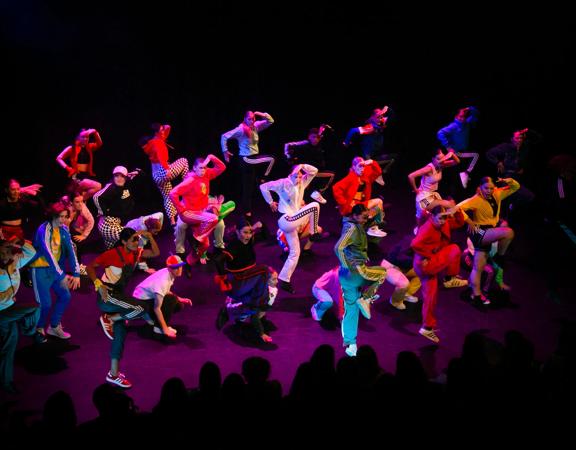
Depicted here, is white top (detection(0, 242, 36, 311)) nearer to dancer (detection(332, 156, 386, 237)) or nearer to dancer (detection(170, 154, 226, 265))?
dancer (detection(170, 154, 226, 265))

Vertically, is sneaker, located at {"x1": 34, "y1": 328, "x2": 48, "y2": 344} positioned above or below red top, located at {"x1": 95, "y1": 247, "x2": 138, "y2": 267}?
below

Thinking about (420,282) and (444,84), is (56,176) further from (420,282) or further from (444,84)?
(444,84)

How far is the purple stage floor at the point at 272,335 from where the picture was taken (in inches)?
230

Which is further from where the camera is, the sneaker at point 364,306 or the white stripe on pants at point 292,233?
the white stripe on pants at point 292,233

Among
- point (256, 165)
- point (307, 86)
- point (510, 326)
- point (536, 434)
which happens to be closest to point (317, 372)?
point (536, 434)

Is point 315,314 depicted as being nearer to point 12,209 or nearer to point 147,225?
point 147,225

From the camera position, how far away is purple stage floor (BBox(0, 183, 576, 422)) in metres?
5.84

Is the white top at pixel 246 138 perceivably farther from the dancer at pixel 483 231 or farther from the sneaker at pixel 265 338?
the sneaker at pixel 265 338

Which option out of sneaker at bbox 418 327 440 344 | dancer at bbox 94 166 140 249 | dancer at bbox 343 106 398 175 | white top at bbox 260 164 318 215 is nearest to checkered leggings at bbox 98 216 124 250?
dancer at bbox 94 166 140 249

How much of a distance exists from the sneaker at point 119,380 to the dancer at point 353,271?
2.17 metres

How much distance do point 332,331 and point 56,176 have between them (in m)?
6.36

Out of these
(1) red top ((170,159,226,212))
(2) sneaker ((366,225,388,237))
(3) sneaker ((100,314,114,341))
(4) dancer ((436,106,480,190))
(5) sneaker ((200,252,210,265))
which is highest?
(4) dancer ((436,106,480,190))

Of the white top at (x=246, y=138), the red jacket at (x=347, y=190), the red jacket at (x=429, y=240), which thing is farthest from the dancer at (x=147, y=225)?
the red jacket at (x=429, y=240)

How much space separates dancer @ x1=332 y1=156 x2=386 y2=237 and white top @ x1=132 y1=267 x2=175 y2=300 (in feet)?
10.4
